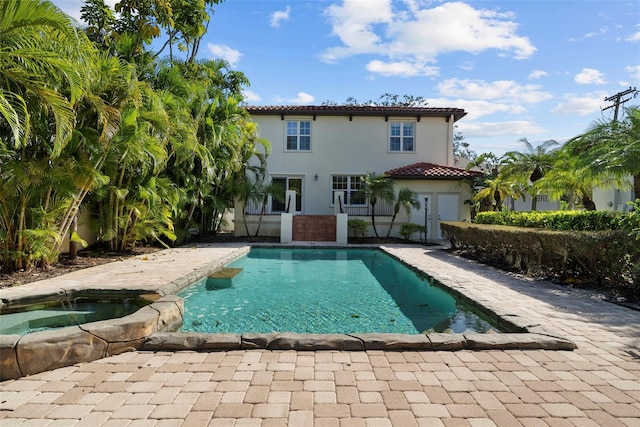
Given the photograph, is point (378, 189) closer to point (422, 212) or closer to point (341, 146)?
point (422, 212)

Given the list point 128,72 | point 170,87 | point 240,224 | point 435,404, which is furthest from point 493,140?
point 435,404

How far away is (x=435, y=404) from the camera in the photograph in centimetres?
308

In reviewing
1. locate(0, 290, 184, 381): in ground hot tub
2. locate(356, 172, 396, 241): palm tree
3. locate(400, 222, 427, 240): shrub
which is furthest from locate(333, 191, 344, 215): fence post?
locate(0, 290, 184, 381): in ground hot tub

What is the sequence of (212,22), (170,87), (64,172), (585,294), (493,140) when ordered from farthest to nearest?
1. (493,140)
2. (212,22)
3. (170,87)
4. (64,172)
5. (585,294)

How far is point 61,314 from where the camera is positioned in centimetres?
568

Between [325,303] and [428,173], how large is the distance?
42.7 feet

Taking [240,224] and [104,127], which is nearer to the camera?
[104,127]

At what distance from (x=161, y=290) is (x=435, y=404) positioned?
17.4ft

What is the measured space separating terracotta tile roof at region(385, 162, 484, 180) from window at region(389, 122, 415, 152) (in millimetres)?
1431

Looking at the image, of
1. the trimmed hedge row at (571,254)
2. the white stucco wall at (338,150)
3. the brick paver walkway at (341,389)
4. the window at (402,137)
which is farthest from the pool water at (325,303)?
the window at (402,137)

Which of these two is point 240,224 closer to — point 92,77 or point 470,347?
point 92,77

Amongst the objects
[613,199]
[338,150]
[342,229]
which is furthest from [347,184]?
[613,199]

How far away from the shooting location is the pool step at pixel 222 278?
29.1ft

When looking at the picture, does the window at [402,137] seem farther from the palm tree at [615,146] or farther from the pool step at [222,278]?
the pool step at [222,278]
